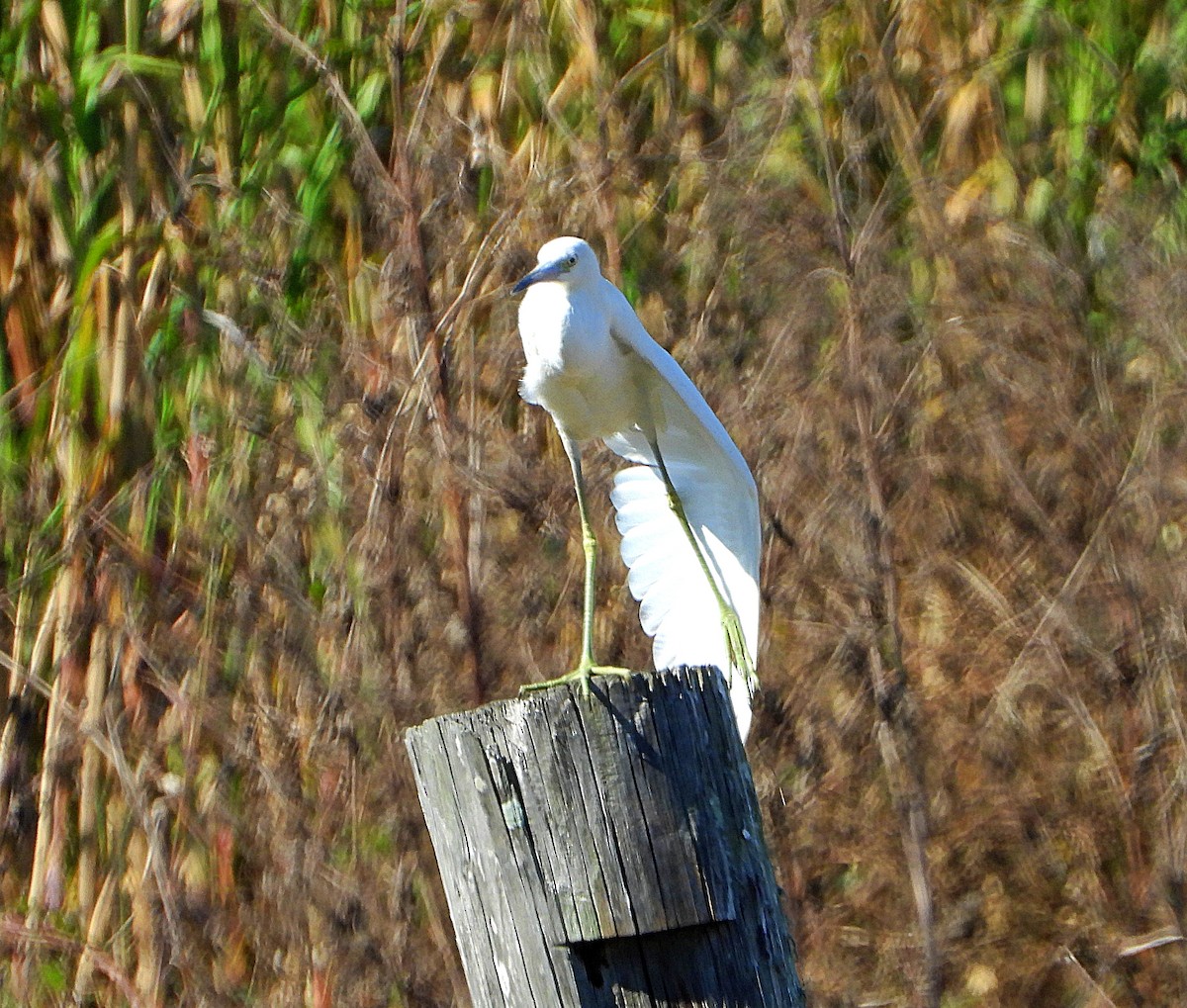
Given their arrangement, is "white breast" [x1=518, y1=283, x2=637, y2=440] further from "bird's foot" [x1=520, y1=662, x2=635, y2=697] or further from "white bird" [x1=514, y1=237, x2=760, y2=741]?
"bird's foot" [x1=520, y1=662, x2=635, y2=697]

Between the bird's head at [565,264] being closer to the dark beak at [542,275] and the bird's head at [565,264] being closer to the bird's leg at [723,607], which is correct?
the dark beak at [542,275]

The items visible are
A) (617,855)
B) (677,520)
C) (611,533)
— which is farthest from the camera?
(611,533)

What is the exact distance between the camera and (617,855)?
157 centimetres

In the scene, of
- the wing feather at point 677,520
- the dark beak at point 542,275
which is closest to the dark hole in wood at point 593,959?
the wing feather at point 677,520

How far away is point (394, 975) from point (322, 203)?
166cm

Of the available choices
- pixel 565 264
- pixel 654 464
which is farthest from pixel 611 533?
pixel 565 264

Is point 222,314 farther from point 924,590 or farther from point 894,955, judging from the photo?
point 894,955

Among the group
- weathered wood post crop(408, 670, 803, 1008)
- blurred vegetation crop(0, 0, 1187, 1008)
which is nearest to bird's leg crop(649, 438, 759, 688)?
blurred vegetation crop(0, 0, 1187, 1008)

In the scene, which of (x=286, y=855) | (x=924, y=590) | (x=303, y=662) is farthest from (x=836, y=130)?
(x=286, y=855)

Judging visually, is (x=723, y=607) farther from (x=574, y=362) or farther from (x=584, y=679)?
(x=584, y=679)

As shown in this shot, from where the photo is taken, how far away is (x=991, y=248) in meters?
3.35

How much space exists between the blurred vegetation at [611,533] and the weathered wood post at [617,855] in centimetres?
147

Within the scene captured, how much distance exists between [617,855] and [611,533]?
5.87ft

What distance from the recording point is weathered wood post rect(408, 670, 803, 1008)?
1572mm
